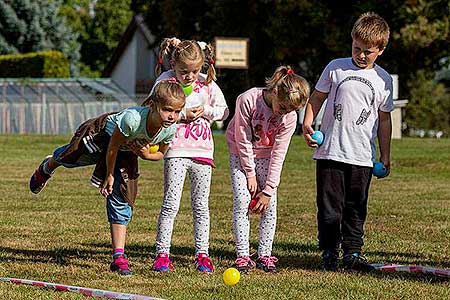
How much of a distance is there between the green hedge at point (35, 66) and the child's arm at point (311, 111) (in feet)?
136

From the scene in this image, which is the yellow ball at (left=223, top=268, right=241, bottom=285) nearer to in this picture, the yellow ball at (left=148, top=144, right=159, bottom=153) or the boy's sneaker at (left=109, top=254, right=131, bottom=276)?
the boy's sneaker at (left=109, top=254, right=131, bottom=276)

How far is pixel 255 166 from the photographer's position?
771cm

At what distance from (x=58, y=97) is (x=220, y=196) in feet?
95.1

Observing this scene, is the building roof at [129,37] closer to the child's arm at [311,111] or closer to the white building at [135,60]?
the white building at [135,60]

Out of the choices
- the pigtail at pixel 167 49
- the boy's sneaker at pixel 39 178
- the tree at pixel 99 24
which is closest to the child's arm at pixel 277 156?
the pigtail at pixel 167 49

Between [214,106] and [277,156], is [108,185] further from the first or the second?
[277,156]

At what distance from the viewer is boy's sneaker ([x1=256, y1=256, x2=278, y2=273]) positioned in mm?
7625

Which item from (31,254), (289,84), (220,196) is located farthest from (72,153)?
(220,196)

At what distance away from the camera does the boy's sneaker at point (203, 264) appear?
24.5ft

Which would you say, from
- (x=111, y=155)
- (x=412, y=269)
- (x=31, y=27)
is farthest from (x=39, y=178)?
(x=31, y=27)

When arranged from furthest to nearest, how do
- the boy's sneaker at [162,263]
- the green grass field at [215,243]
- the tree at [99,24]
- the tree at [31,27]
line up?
the tree at [99,24] < the tree at [31,27] < the boy's sneaker at [162,263] < the green grass field at [215,243]

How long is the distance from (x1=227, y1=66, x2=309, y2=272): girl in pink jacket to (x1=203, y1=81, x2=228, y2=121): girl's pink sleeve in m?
0.11

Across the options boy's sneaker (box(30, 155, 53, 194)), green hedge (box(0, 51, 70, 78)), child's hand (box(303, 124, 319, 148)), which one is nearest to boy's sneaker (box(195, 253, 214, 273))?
child's hand (box(303, 124, 319, 148))

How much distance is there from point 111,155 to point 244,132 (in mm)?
989
